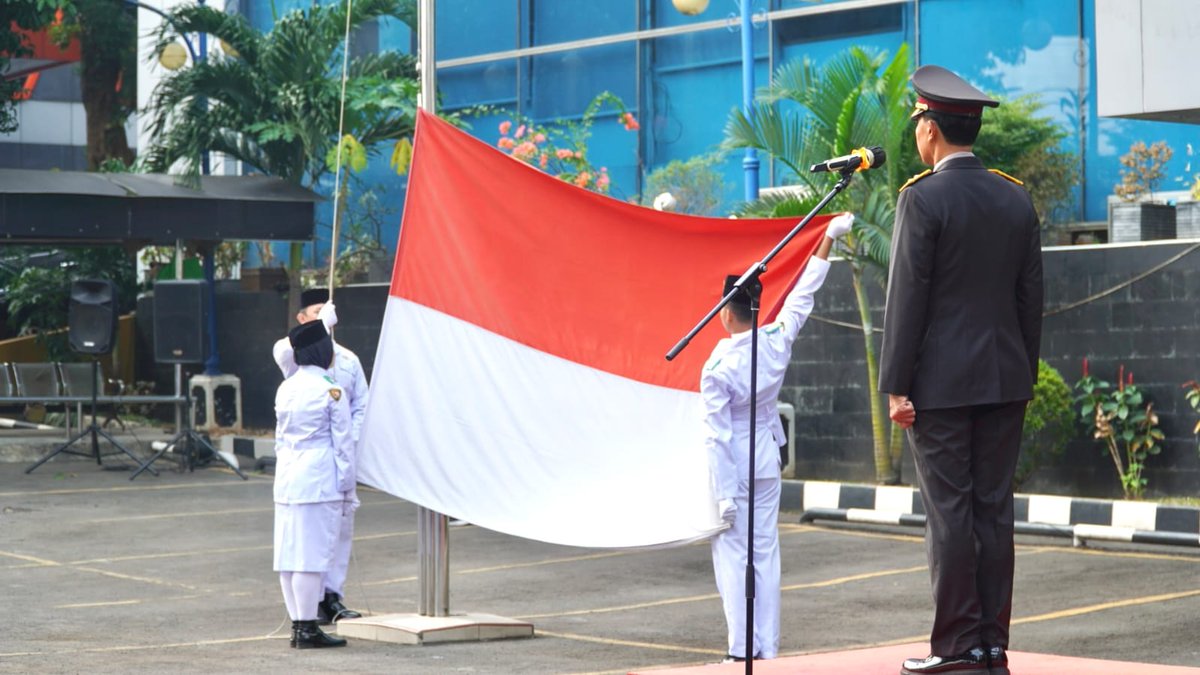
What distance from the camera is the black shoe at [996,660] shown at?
5.79 meters

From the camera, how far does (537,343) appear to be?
9883mm

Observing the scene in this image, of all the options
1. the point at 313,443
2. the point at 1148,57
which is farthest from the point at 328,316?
the point at 1148,57

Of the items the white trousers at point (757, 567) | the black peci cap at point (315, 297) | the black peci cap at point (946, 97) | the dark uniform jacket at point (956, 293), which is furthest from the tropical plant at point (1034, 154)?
the dark uniform jacket at point (956, 293)

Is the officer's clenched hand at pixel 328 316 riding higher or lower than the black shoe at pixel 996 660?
higher

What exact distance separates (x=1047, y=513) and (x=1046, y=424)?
1161mm

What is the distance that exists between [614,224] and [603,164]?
13375mm

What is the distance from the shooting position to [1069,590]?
11.6 meters

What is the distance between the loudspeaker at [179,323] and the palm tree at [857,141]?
7.41 m

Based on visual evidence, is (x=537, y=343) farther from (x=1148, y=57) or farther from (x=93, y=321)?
(x=93, y=321)

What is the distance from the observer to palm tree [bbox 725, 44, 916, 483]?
16016 millimetres

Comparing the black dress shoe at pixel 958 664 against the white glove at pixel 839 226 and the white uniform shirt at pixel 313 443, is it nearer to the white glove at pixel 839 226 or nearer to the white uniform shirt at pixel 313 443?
the white glove at pixel 839 226

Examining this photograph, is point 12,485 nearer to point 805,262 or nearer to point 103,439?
point 103,439

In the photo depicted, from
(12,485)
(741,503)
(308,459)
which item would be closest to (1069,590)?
(741,503)

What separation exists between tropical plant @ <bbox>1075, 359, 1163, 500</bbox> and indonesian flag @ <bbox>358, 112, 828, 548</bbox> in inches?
257
